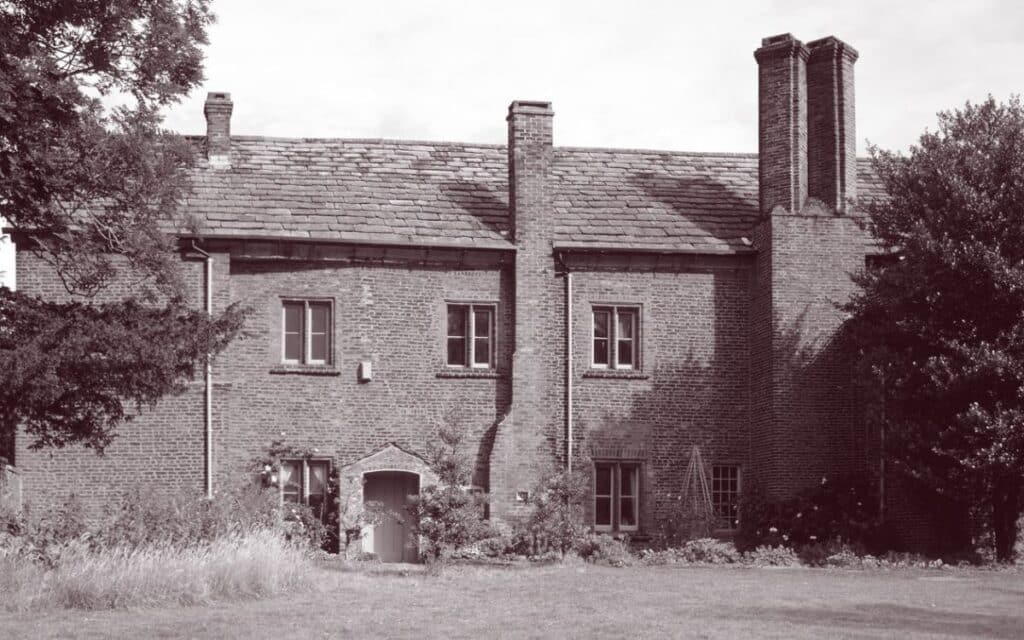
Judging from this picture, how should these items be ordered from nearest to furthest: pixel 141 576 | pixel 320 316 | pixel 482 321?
1. pixel 141 576
2. pixel 320 316
3. pixel 482 321

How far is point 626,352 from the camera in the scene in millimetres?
30781

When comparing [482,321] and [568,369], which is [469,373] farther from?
[568,369]

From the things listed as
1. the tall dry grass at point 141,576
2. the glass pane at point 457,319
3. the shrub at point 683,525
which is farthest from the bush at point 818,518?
the tall dry grass at point 141,576

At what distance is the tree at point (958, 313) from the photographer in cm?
2567

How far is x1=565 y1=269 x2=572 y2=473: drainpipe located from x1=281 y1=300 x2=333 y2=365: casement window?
15.9 feet

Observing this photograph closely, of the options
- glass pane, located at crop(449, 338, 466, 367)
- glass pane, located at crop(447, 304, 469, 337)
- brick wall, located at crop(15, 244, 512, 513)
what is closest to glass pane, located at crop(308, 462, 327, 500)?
brick wall, located at crop(15, 244, 512, 513)

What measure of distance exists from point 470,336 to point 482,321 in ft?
1.49

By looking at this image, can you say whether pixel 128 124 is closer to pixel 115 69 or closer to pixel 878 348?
pixel 115 69

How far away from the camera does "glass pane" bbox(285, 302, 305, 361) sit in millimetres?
29625

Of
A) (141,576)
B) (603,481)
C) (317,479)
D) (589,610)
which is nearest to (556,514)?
(603,481)

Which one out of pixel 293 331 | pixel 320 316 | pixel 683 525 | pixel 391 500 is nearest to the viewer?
pixel 683 525

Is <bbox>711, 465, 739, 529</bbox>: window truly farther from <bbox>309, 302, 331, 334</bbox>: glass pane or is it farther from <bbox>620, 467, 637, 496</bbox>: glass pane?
<bbox>309, 302, 331, 334</bbox>: glass pane

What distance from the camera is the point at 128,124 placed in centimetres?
2130

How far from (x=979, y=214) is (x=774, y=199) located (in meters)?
5.38
